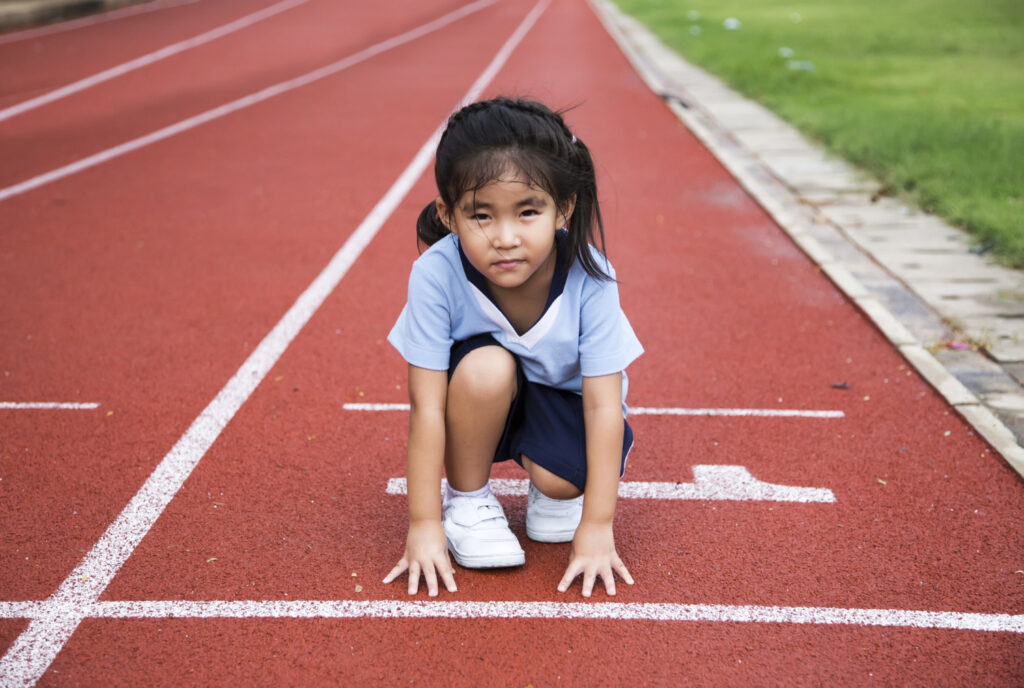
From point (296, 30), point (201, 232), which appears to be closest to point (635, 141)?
point (201, 232)

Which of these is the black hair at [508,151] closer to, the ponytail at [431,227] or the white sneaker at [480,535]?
the ponytail at [431,227]

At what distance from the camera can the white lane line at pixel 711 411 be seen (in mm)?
4426

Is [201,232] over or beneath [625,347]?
beneath

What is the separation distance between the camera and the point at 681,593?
3.15 metres

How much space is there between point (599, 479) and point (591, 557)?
0.81 ft

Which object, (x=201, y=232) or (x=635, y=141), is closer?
(x=201, y=232)

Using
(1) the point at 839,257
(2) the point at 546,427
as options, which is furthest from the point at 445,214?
(1) the point at 839,257

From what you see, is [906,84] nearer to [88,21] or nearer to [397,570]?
[397,570]

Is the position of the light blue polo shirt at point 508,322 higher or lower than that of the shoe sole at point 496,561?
higher

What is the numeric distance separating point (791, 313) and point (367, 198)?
3921mm

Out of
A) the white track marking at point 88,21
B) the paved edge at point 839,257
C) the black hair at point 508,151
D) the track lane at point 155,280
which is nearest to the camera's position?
the black hair at point 508,151

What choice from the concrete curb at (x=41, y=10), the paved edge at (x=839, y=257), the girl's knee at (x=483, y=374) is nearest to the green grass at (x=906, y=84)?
the paved edge at (x=839, y=257)

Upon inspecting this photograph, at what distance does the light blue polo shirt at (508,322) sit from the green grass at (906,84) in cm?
435

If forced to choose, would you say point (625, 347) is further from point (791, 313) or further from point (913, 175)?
point (913, 175)
